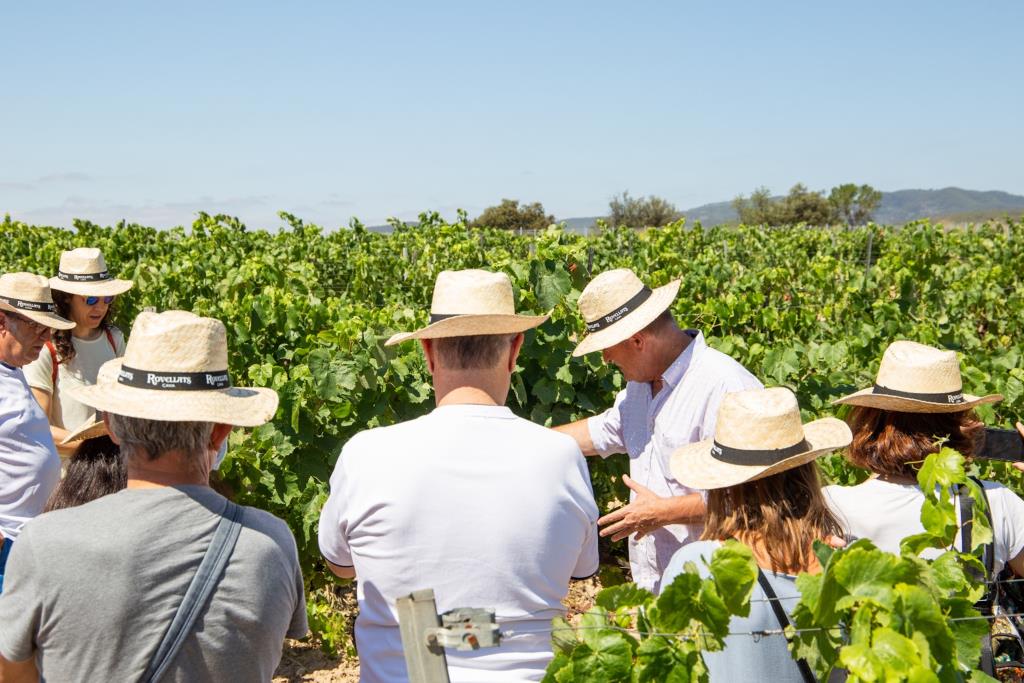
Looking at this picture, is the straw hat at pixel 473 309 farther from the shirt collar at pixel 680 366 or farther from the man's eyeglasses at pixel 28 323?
the man's eyeglasses at pixel 28 323

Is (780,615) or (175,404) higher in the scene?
(175,404)

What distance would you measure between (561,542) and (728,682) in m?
0.44

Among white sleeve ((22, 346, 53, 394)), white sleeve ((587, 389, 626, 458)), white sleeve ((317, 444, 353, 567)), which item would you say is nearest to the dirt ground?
white sleeve ((587, 389, 626, 458))

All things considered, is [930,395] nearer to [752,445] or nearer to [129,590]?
[752,445]

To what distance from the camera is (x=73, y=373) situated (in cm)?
393

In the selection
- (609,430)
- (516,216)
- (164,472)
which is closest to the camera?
(164,472)

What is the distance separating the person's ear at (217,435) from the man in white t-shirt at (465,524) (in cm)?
25

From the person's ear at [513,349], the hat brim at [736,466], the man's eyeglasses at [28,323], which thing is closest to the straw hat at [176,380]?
the person's ear at [513,349]

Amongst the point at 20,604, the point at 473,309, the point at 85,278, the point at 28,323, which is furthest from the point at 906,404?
the point at 85,278

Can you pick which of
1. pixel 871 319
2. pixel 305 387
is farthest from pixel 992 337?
pixel 305 387

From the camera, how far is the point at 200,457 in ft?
5.88

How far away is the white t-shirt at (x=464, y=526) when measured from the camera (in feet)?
6.17

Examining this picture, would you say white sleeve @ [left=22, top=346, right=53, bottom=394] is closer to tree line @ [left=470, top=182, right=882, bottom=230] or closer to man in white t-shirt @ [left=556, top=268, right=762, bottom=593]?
man in white t-shirt @ [left=556, top=268, right=762, bottom=593]

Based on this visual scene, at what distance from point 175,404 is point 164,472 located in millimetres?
129
